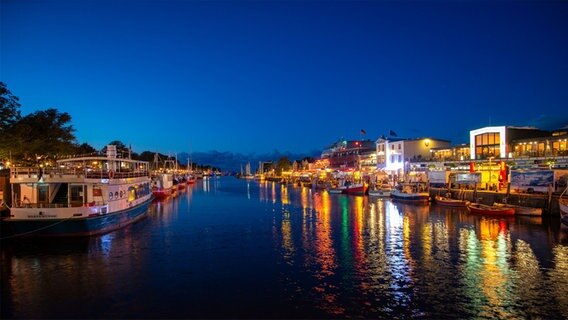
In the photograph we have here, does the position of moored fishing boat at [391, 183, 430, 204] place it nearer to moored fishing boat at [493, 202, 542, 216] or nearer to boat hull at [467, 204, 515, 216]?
boat hull at [467, 204, 515, 216]

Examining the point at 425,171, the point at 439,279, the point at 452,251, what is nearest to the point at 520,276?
the point at 439,279

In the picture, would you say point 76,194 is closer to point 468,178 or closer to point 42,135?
point 42,135

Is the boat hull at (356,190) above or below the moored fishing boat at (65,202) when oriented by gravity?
below

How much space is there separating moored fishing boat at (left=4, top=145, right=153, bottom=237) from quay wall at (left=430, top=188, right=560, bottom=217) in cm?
4813

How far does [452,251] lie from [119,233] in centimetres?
2963

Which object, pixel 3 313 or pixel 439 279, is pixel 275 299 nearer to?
pixel 439 279

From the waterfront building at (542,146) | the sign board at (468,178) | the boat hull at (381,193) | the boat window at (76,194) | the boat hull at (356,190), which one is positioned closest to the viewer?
the boat window at (76,194)

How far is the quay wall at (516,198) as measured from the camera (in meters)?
48.5

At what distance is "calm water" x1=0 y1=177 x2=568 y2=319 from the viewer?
765 inches

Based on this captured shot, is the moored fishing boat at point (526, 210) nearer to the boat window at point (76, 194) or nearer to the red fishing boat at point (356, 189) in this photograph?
the red fishing boat at point (356, 189)

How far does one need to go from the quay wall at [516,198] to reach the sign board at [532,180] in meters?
1.97

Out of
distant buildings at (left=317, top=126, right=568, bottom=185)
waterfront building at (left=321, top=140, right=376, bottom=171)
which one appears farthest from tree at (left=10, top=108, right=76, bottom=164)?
waterfront building at (left=321, top=140, right=376, bottom=171)

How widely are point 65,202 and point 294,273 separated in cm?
2345

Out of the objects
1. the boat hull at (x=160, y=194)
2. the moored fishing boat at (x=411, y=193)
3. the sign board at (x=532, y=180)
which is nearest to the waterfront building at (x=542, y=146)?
the sign board at (x=532, y=180)
